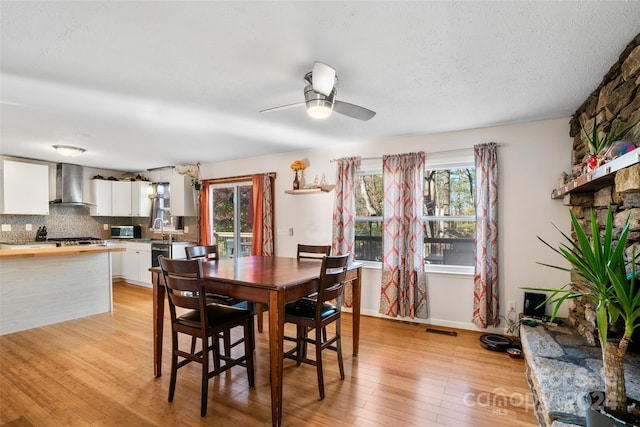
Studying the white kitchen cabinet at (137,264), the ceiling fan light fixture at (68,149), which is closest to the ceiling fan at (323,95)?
the ceiling fan light fixture at (68,149)

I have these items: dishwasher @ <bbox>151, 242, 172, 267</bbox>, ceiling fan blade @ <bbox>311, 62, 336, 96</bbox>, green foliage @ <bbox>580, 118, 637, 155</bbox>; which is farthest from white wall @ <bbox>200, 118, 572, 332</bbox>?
dishwasher @ <bbox>151, 242, 172, 267</bbox>

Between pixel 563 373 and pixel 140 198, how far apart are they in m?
6.99

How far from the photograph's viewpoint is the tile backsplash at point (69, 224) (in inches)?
208

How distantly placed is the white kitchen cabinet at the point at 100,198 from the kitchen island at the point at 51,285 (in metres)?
2.34

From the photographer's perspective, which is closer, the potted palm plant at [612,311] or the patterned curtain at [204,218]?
the potted palm plant at [612,311]

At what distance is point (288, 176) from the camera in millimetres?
4844

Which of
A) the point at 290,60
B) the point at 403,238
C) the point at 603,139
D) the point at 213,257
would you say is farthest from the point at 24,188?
Answer: the point at 603,139

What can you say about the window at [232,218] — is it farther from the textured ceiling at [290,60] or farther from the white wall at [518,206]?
the white wall at [518,206]

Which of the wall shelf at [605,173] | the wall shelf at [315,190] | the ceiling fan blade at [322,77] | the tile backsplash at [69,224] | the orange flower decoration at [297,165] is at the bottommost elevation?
the tile backsplash at [69,224]

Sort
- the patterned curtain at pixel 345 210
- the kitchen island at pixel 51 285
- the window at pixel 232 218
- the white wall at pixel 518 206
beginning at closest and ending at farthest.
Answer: the white wall at pixel 518 206 → the kitchen island at pixel 51 285 → the patterned curtain at pixel 345 210 → the window at pixel 232 218

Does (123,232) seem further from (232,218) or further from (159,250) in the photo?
(232,218)

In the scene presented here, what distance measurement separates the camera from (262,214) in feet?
16.4

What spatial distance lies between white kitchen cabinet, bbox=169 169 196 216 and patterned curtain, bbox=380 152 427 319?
3.75 meters

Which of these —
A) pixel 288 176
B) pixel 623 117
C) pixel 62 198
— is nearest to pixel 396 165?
pixel 288 176
